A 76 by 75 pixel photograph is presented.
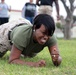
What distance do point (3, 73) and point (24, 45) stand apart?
845 mm

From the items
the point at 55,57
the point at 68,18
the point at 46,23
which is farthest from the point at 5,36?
the point at 68,18

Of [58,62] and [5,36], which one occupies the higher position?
[5,36]

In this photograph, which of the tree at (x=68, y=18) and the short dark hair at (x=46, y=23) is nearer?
the short dark hair at (x=46, y=23)

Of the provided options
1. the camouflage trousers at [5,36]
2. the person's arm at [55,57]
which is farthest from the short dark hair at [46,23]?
the camouflage trousers at [5,36]

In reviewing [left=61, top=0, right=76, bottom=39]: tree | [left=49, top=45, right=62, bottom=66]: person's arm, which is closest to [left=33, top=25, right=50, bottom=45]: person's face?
[left=49, top=45, right=62, bottom=66]: person's arm

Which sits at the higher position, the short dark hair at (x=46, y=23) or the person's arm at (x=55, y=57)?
the short dark hair at (x=46, y=23)

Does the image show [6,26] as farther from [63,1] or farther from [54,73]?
[63,1]

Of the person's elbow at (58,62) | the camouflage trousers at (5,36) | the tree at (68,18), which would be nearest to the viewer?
the person's elbow at (58,62)

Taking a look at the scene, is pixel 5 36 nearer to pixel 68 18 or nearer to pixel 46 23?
pixel 46 23

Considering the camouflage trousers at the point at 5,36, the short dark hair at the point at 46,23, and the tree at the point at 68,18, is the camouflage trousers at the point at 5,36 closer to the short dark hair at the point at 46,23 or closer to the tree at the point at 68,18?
the short dark hair at the point at 46,23

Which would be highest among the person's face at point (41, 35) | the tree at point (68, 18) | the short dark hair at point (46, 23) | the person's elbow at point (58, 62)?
the short dark hair at point (46, 23)

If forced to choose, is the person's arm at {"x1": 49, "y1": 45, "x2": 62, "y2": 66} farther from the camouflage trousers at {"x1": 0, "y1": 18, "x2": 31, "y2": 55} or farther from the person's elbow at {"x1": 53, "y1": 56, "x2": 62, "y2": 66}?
the camouflage trousers at {"x1": 0, "y1": 18, "x2": 31, "y2": 55}

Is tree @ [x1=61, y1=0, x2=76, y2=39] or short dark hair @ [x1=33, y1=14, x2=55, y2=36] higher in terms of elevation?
short dark hair @ [x1=33, y1=14, x2=55, y2=36]

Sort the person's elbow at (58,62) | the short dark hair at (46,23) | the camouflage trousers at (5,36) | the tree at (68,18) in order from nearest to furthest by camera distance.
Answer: the short dark hair at (46,23) < the person's elbow at (58,62) < the camouflage trousers at (5,36) < the tree at (68,18)
